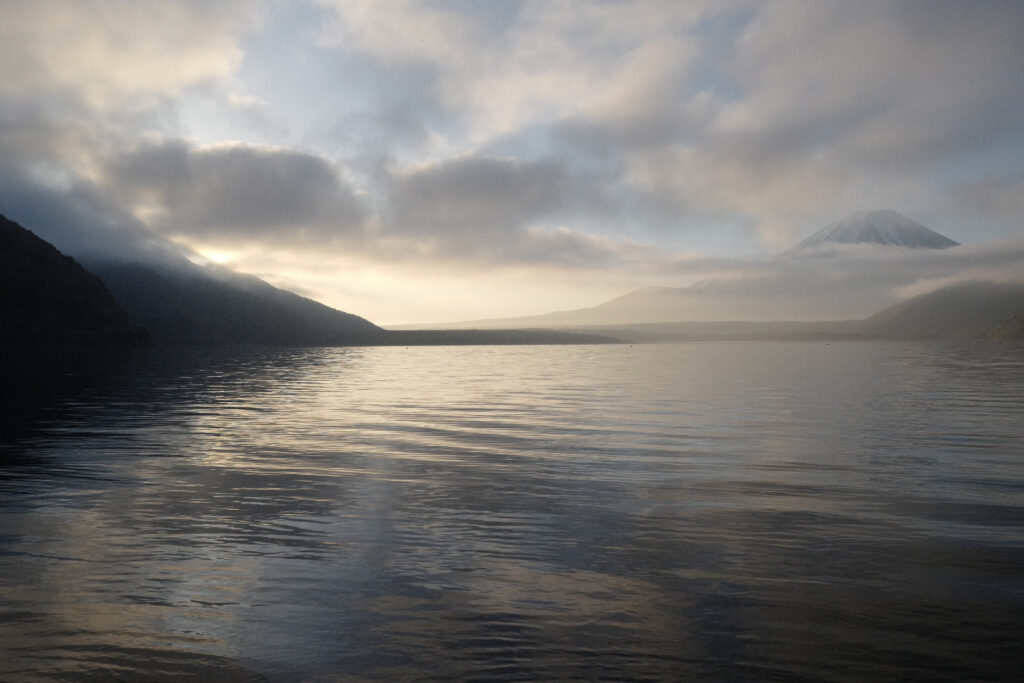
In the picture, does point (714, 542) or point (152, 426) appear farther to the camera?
point (152, 426)

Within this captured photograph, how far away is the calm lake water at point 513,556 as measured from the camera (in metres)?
8.24

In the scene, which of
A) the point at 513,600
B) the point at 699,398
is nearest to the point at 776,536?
the point at 513,600

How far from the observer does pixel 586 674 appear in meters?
7.77

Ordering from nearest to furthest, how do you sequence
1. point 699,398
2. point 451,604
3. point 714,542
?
1. point 451,604
2. point 714,542
3. point 699,398

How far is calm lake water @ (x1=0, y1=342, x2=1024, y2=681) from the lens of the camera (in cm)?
824

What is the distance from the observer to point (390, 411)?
1538 inches

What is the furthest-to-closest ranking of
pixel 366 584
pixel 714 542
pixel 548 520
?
pixel 548 520
pixel 714 542
pixel 366 584

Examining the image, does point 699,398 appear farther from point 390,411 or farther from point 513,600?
point 513,600

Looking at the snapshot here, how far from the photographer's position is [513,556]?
12.1 metres

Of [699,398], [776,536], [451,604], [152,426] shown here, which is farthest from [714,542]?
[699,398]

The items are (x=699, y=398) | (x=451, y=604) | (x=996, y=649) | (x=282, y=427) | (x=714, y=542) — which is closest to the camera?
(x=996, y=649)

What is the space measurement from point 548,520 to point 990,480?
12905mm

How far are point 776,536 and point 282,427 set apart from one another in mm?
23976

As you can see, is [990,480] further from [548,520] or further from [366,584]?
[366,584]
